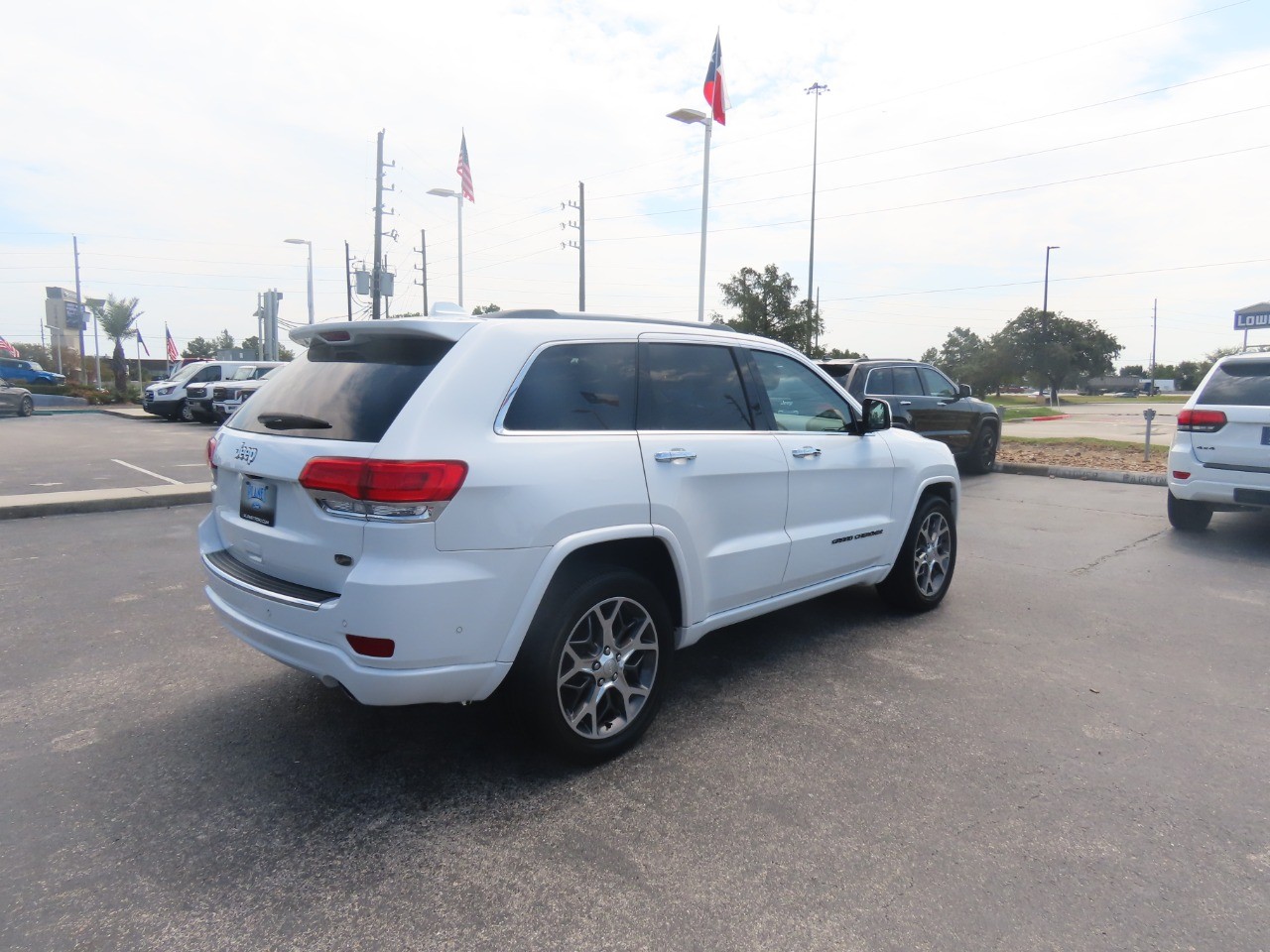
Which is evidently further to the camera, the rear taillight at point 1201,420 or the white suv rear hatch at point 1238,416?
the rear taillight at point 1201,420

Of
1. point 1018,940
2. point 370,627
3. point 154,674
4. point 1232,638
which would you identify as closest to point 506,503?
point 370,627

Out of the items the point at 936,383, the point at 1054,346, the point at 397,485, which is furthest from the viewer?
the point at 1054,346

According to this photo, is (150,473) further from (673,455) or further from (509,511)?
(509,511)

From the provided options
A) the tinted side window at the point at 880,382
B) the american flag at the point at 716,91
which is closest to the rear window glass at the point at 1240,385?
the tinted side window at the point at 880,382

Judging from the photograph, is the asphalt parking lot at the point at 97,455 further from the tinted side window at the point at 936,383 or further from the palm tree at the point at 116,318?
the palm tree at the point at 116,318

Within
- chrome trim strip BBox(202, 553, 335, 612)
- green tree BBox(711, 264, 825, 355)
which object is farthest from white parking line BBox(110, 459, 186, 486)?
green tree BBox(711, 264, 825, 355)

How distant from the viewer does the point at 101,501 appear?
29.2ft

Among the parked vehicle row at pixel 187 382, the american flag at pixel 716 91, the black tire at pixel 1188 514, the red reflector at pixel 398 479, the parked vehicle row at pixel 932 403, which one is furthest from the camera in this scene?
the parked vehicle row at pixel 187 382

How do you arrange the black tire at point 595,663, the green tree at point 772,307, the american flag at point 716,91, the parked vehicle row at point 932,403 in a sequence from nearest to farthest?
1. the black tire at point 595,663
2. the parked vehicle row at point 932,403
3. the american flag at point 716,91
4. the green tree at point 772,307

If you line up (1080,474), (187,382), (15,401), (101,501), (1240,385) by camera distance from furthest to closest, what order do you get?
1. (15,401)
2. (187,382)
3. (1080,474)
4. (101,501)
5. (1240,385)

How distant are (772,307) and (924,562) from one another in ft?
103

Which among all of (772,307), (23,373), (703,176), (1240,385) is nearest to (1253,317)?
(772,307)

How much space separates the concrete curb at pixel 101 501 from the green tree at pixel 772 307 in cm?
2830

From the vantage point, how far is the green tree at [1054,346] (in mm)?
56812
